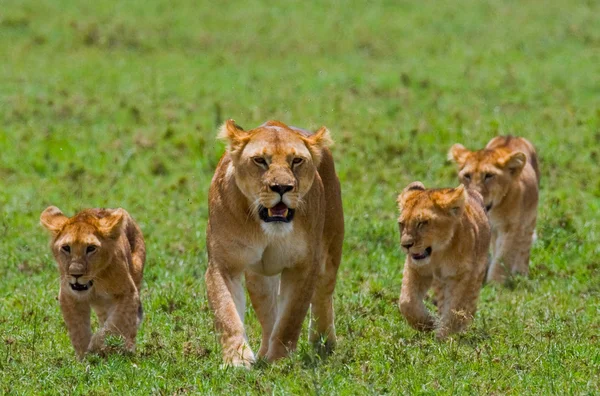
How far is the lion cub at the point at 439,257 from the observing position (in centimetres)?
787

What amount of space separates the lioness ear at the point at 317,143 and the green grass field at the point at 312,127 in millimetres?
1112

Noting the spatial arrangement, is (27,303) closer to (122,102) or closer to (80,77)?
(122,102)

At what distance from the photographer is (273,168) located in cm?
670

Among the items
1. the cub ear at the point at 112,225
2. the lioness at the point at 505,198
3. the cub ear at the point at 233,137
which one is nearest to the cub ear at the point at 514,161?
the lioness at the point at 505,198

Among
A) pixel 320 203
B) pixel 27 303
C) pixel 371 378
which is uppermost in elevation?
pixel 320 203

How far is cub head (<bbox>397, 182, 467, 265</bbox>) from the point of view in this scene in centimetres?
787

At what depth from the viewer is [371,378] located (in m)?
6.42

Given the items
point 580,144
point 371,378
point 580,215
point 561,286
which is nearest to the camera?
point 371,378

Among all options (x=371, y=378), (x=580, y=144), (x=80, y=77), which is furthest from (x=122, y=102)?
(x=371, y=378)

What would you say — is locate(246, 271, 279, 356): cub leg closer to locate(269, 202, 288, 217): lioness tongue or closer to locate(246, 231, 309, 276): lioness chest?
locate(246, 231, 309, 276): lioness chest

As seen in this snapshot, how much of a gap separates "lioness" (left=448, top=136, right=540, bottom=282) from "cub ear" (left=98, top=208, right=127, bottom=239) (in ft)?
12.5

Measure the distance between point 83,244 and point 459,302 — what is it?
95.6 inches

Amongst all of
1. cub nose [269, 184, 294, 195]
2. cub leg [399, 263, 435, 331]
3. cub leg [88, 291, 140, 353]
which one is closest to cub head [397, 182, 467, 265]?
cub leg [399, 263, 435, 331]

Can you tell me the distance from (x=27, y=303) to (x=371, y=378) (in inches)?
127
